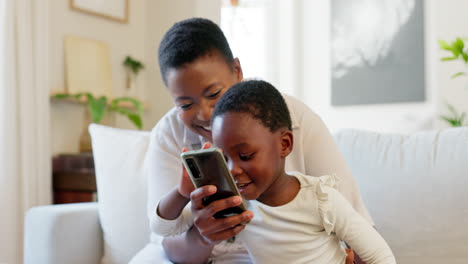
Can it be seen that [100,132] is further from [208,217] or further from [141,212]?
[208,217]

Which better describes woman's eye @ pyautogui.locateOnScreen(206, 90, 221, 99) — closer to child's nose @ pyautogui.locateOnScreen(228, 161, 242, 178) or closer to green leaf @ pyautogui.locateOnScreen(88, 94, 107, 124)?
child's nose @ pyautogui.locateOnScreen(228, 161, 242, 178)

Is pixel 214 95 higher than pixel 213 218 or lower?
higher

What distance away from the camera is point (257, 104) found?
3.34 feet

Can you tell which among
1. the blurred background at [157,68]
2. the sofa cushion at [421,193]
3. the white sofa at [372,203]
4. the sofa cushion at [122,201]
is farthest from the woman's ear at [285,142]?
the blurred background at [157,68]

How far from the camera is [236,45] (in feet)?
14.1

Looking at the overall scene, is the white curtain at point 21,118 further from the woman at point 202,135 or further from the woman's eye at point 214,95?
the woman's eye at point 214,95

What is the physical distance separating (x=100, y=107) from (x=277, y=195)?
222 cm

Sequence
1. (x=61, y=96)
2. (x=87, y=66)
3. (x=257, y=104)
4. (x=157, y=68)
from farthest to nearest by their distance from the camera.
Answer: (x=157, y=68), (x=87, y=66), (x=61, y=96), (x=257, y=104)

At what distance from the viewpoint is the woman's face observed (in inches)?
43.4

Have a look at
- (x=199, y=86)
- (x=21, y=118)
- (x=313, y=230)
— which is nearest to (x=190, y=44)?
(x=199, y=86)

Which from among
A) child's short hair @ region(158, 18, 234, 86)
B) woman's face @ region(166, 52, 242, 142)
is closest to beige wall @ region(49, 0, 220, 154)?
child's short hair @ region(158, 18, 234, 86)

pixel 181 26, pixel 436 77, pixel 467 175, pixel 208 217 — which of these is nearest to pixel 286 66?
pixel 436 77

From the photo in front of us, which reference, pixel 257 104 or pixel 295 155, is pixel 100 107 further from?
pixel 257 104

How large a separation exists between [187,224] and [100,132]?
933 millimetres
